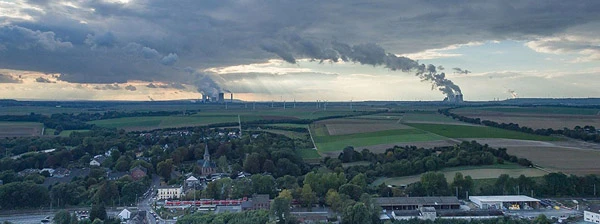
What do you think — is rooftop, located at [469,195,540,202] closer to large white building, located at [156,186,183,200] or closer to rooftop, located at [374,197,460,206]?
rooftop, located at [374,197,460,206]

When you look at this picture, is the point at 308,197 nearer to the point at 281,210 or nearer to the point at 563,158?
the point at 281,210

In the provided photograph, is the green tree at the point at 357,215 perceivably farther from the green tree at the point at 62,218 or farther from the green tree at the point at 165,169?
the green tree at the point at 165,169

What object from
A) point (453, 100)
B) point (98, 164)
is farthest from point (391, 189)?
point (453, 100)

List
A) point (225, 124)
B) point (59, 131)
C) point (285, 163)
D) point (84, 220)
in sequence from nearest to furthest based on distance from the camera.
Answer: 1. point (84, 220)
2. point (285, 163)
3. point (59, 131)
4. point (225, 124)

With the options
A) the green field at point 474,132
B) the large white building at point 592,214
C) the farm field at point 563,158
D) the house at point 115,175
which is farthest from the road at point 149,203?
the green field at point 474,132

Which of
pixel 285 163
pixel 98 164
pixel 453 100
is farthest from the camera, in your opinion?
pixel 453 100

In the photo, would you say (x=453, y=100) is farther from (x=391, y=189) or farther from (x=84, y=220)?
(x=84, y=220)

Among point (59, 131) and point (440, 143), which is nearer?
point (440, 143)
